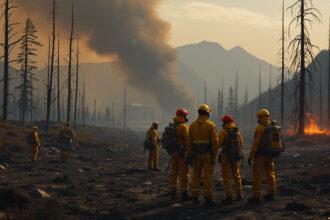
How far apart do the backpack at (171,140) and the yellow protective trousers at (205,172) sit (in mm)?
861

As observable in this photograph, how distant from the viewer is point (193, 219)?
31.8 feet

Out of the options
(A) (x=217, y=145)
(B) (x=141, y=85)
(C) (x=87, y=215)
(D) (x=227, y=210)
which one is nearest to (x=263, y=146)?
(A) (x=217, y=145)

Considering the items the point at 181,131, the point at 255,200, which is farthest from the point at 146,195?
the point at 255,200

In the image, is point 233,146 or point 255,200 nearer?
point 255,200

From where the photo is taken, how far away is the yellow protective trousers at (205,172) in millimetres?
11156

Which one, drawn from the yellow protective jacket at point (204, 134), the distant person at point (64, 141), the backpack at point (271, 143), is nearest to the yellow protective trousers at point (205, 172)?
the yellow protective jacket at point (204, 134)

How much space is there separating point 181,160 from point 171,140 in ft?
1.92

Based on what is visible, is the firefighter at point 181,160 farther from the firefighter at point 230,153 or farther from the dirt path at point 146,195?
the firefighter at point 230,153

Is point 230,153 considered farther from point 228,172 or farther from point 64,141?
point 64,141

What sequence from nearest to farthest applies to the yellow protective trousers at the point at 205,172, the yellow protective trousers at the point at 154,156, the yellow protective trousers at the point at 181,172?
1. the yellow protective trousers at the point at 205,172
2. the yellow protective trousers at the point at 181,172
3. the yellow protective trousers at the point at 154,156

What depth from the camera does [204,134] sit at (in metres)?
11.4

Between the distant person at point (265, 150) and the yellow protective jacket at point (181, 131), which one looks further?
the yellow protective jacket at point (181, 131)

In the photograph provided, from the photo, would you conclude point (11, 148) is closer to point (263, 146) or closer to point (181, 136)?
point (181, 136)

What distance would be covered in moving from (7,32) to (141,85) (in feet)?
311
